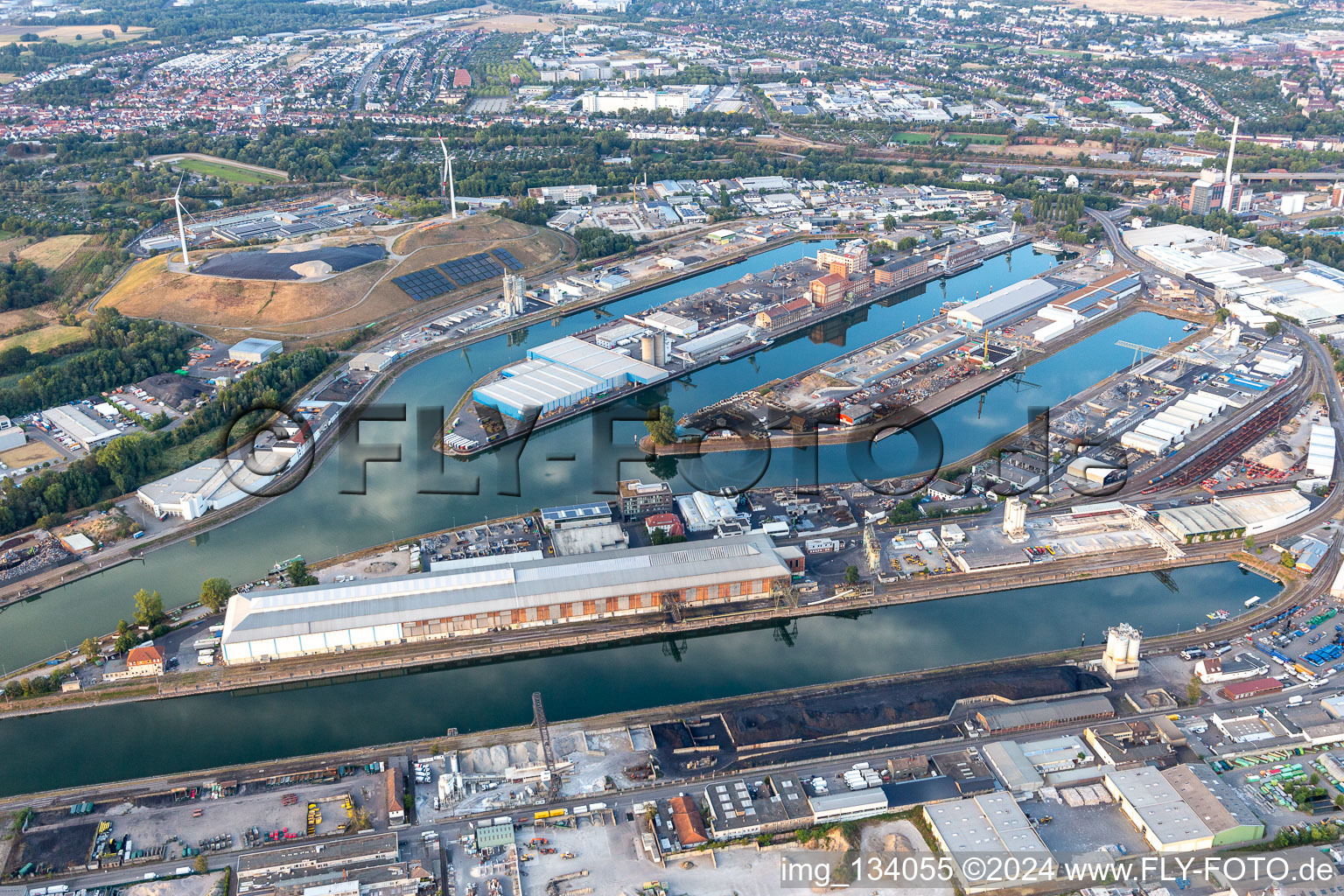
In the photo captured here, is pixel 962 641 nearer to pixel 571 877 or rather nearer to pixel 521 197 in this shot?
pixel 571 877

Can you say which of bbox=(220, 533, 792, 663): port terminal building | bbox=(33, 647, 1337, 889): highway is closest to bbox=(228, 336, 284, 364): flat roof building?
bbox=(220, 533, 792, 663): port terminal building

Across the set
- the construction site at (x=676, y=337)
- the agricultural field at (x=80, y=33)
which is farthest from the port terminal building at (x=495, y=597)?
the agricultural field at (x=80, y=33)

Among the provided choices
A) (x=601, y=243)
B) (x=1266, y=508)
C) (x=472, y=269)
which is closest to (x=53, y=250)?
(x=472, y=269)

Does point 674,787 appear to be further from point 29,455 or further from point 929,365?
point 29,455

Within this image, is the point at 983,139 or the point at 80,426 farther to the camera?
the point at 983,139

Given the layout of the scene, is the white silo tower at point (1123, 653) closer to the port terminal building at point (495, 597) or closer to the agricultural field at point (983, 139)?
the port terminal building at point (495, 597)

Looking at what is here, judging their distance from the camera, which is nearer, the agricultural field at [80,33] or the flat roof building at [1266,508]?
the flat roof building at [1266,508]
